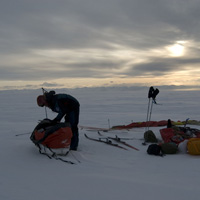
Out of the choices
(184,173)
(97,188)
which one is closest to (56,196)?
(97,188)

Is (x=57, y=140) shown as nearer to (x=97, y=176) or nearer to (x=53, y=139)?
(x=53, y=139)

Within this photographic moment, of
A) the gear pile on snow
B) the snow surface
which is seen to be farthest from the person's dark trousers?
the gear pile on snow

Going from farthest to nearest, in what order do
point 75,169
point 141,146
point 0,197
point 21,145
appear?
point 141,146 → point 21,145 → point 75,169 → point 0,197

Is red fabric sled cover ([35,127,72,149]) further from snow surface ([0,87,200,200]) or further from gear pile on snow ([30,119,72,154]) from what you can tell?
snow surface ([0,87,200,200])

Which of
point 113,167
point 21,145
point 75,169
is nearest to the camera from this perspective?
point 75,169

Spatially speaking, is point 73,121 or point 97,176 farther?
point 73,121

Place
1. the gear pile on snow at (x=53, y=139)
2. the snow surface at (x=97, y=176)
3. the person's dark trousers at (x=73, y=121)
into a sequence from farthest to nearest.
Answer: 1. the person's dark trousers at (x=73, y=121)
2. the gear pile on snow at (x=53, y=139)
3. the snow surface at (x=97, y=176)

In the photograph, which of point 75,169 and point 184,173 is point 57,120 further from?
point 184,173

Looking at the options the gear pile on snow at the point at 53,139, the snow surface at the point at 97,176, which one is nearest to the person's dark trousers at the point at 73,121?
the snow surface at the point at 97,176

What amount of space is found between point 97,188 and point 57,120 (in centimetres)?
219

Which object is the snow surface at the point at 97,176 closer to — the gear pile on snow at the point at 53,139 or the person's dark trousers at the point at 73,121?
the gear pile on snow at the point at 53,139

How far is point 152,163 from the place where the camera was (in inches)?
166

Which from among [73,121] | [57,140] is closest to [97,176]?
[57,140]

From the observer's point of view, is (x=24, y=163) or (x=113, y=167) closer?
(x=24, y=163)
